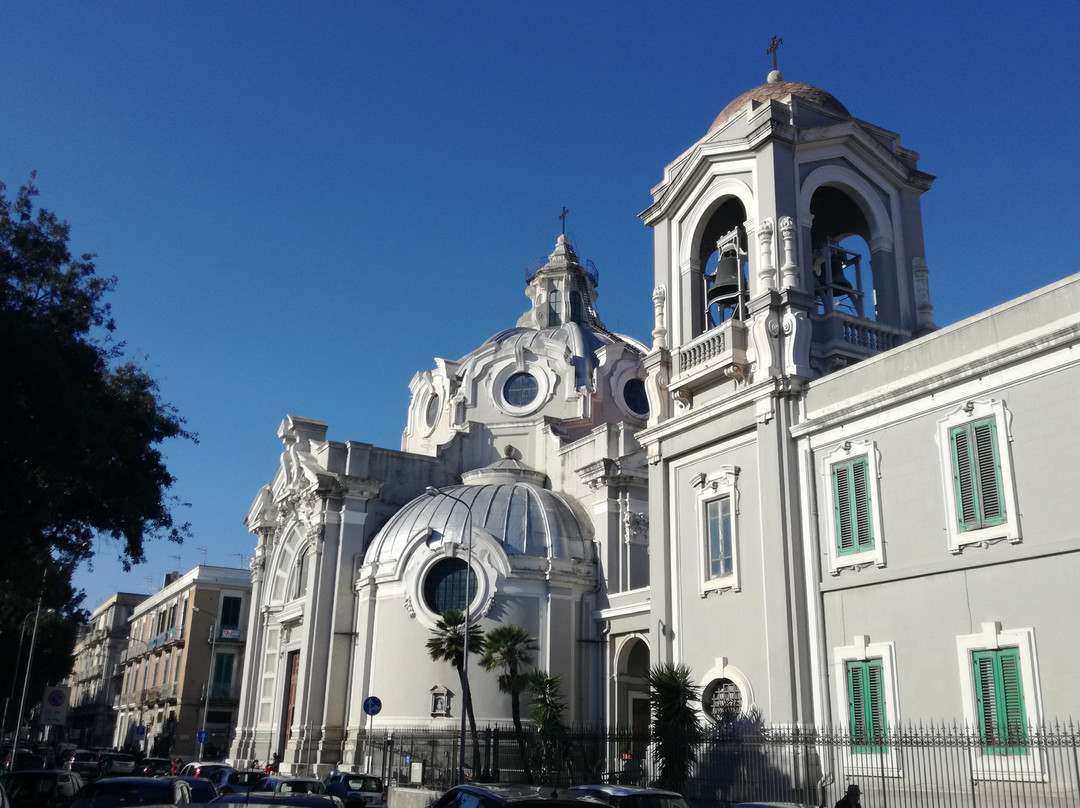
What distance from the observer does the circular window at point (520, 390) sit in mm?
44219

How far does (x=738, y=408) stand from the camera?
21.3 metres

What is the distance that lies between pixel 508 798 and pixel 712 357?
1509cm

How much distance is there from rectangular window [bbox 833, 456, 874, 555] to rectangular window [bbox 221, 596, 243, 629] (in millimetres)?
46324

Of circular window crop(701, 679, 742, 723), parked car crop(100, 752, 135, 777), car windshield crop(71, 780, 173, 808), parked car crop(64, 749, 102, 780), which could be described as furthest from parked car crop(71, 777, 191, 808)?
parked car crop(64, 749, 102, 780)

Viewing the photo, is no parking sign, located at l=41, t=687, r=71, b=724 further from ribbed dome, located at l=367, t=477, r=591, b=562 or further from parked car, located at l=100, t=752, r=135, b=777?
ribbed dome, located at l=367, t=477, r=591, b=562

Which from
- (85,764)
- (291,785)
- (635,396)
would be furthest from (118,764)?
(635,396)

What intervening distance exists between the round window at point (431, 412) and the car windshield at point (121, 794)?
34474mm

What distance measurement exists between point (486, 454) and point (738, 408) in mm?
22777

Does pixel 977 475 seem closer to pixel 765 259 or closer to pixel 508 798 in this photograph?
pixel 765 259

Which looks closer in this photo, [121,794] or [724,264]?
[121,794]

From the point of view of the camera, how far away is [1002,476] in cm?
→ 1598

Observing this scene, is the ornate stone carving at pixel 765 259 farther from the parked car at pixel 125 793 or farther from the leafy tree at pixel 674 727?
the parked car at pixel 125 793

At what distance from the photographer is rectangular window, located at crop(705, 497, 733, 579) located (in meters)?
21.1

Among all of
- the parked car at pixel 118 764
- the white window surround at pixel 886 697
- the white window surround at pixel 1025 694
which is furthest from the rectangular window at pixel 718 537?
the parked car at pixel 118 764
